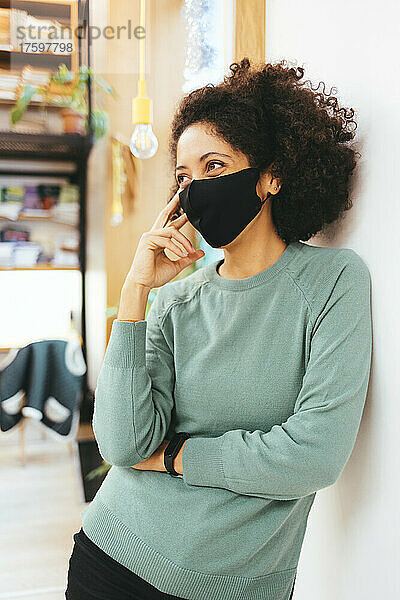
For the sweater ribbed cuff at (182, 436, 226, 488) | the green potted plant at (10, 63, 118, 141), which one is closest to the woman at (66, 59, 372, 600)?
the sweater ribbed cuff at (182, 436, 226, 488)

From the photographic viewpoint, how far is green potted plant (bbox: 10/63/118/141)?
1822mm

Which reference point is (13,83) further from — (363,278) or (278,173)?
(363,278)

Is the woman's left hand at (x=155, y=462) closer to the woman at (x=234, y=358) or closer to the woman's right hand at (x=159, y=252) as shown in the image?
the woman at (x=234, y=358)

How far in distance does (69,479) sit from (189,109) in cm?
138

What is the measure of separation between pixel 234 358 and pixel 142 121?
37.5 inches

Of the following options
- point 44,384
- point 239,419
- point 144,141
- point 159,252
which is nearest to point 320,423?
point 239,419

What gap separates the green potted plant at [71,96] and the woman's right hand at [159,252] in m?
0.88

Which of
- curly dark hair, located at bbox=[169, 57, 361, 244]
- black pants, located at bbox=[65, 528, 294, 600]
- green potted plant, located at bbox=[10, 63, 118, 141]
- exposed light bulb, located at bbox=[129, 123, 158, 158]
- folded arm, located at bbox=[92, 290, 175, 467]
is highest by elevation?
green potted plant, located at bbox=[10, 63, 118, 141]

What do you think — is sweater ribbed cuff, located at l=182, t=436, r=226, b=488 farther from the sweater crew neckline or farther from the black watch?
the sweater crew neckline

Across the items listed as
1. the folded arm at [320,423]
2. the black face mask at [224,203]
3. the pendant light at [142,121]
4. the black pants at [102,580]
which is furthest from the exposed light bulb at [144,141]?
the black pants at [102,580]

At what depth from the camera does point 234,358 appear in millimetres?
988

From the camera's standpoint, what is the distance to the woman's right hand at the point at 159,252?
3.46 feet

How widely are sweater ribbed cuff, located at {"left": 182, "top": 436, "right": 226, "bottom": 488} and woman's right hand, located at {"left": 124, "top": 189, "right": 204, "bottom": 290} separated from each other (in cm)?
28

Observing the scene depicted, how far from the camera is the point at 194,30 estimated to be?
173 cm
